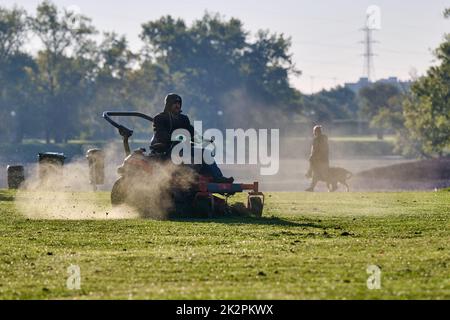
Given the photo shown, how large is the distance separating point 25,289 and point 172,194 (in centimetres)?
1130

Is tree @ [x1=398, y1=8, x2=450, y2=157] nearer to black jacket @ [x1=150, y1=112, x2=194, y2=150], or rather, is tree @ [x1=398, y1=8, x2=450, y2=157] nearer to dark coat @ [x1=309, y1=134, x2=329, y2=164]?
dark coat @ [x1=309, y1=134, x2=329, y2=164]

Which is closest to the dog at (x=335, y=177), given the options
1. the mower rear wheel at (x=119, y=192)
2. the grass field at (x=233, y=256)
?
the grass field at (x=233, y=256)

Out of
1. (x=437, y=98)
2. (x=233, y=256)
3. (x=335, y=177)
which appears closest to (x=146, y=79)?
(x=437, y=98)

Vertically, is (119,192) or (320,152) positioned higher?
(320,152)

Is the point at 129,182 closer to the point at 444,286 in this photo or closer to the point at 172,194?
the point at 172,194

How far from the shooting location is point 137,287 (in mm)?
13336

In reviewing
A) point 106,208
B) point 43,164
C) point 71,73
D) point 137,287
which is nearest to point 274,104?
point 71,73

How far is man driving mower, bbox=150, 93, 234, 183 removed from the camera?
25062mm

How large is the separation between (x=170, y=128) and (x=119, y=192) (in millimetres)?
1761

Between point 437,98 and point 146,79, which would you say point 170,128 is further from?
point 146,79

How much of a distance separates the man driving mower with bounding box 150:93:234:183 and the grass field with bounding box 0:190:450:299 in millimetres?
1471

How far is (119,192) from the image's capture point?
25641 millimetres

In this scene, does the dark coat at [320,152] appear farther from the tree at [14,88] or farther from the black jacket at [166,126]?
the tree at [14,88]

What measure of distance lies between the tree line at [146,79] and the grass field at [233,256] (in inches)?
3051
